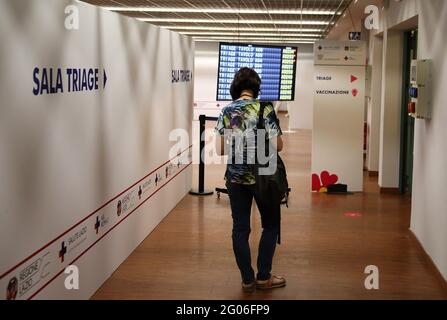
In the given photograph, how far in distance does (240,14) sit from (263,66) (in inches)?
152

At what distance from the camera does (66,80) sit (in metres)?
4.14

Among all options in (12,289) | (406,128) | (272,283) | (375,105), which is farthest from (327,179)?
(12,289)

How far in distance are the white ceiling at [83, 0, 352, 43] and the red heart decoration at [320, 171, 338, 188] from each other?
2613 millimetres

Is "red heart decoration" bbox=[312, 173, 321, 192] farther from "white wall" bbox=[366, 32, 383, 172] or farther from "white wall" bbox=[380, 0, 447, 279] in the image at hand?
"white wall" bbox=[380, 0, 447, 279]

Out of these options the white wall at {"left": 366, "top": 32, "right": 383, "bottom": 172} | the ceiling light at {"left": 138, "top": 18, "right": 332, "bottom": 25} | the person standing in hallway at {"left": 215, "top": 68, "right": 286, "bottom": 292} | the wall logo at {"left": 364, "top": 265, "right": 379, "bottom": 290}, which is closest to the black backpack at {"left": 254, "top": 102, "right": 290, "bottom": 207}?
the person standing in hallway at {"left": 215, "top": 68, "right": 286, "bottom": 292}

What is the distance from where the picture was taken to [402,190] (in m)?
9.40

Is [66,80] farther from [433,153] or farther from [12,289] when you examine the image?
[433,153]

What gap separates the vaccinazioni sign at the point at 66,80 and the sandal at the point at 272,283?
6.30 feet

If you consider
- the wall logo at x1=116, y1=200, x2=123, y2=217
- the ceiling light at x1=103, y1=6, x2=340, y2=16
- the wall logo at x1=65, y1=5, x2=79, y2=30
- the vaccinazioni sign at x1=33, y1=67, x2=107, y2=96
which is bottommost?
the wall logo at x1=116, y1=200, x2=123, y2=217

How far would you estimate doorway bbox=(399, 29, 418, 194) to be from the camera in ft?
29.9

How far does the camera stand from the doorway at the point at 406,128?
9.12 m
